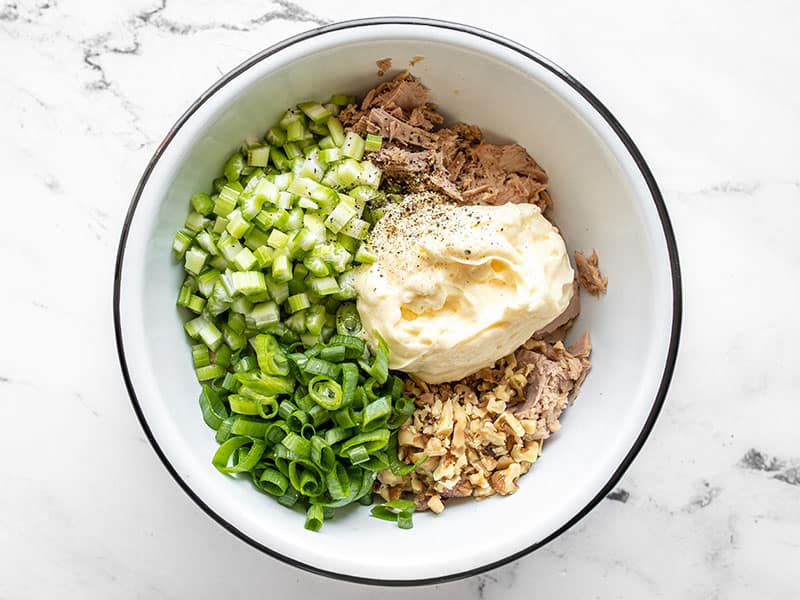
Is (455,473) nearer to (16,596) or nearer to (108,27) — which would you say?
(16,596)

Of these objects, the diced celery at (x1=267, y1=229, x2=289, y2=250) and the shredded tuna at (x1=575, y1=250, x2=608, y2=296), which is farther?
the shredded tuna at (x1=575, y1=250, x2=608, y2=296)

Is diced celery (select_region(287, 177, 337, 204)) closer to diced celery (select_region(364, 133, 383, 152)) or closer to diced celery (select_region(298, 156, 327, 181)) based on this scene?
diced celery (select_region(298, 156, 327, 181))

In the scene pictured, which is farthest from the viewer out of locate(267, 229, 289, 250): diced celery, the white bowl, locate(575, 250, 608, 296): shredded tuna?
locate(575, 250, 608, 296): shredded tuna

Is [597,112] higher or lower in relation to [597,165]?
higher

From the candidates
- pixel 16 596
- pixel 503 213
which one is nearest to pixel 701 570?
pixel 503 213

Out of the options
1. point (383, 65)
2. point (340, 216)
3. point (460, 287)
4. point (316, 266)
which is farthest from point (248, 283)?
point (383, 65)

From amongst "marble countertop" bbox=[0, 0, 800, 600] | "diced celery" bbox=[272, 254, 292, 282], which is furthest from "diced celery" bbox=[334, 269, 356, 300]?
"marble countertop" bbox=[0, 0, 800, 600]
